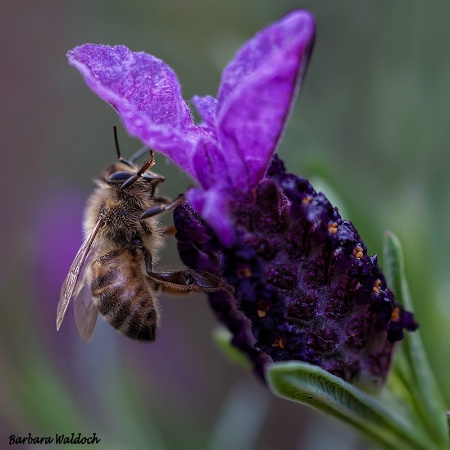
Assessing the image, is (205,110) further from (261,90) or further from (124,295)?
(124,295)

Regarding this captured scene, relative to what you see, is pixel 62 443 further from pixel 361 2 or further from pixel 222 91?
pixel 361 2

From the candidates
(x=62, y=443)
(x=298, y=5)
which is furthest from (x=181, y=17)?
(x=62, y=443)

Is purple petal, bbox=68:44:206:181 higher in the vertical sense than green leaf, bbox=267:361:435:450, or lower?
higher

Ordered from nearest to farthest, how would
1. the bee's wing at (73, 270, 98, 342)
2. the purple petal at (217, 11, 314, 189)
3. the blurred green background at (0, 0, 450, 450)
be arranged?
1. the purple petal at (217, 11, 314, 189)
2. the bee's wing at (73, 270, 98, 342)
3. the blurred green background at (0, 0, 450, 450)

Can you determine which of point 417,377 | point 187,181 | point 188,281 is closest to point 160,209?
point 188,281

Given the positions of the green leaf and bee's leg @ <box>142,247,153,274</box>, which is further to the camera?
bee's leg @ <box>142,247,153,274</box>
